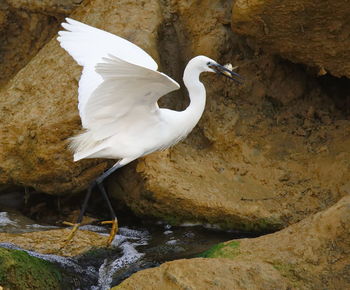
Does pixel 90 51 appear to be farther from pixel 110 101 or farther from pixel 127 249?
pixel 127 249

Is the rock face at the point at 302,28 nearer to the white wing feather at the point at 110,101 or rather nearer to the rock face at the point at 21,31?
the white wing feather at the point at 110,101

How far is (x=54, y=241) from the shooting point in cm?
458

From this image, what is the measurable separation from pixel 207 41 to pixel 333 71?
1111 mm

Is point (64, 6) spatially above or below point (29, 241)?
above

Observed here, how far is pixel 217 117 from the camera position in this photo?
220 inches

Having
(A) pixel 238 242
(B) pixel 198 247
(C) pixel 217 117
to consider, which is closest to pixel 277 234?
(A) pixel 238 242

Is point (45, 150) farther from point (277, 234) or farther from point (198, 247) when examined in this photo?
point (277, 234)

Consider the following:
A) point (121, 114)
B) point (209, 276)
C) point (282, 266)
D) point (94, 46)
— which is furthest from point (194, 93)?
point (209, 276)

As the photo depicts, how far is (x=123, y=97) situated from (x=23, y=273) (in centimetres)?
137

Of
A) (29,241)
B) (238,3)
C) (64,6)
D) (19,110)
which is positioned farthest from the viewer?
(64,6)

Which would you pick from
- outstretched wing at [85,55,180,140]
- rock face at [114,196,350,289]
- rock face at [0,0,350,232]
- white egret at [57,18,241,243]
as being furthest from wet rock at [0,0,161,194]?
rock face at [114,196,350,289]

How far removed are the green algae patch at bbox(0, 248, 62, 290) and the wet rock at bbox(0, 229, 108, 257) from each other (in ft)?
1.64

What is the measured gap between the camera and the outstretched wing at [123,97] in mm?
3957

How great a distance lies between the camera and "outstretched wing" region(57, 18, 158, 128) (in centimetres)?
491
